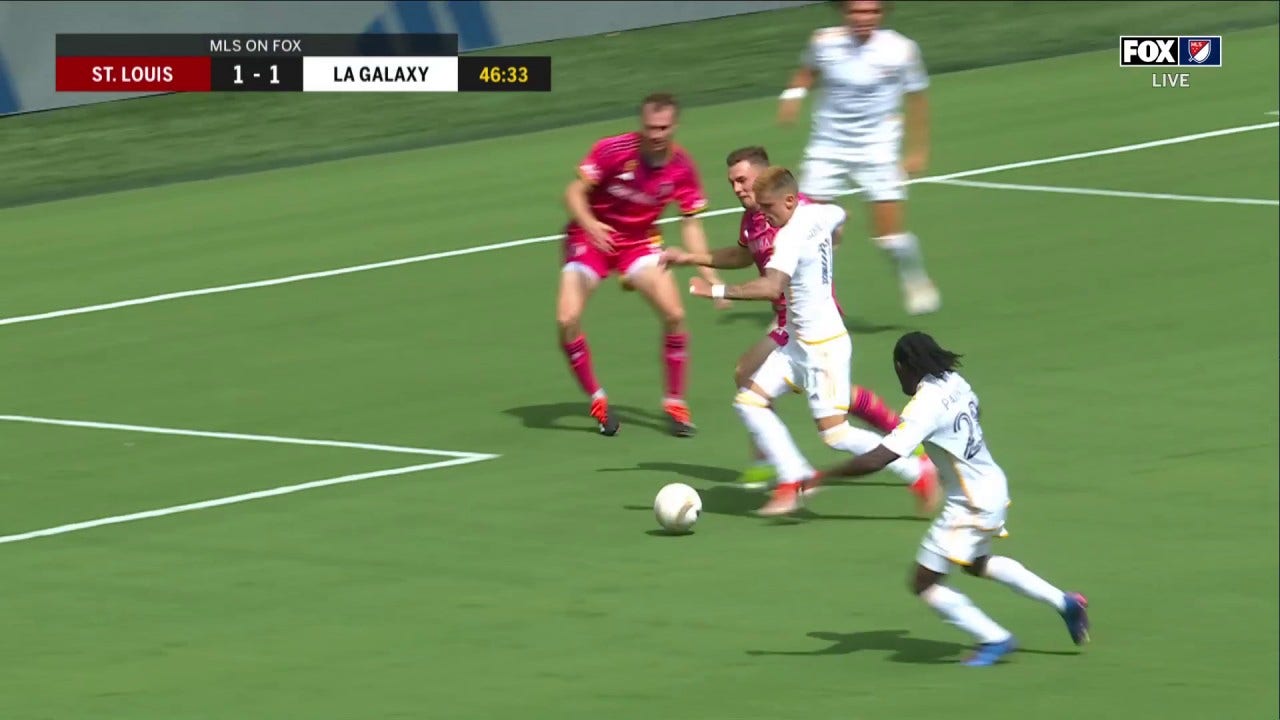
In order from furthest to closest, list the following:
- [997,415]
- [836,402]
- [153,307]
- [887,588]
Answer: [153,307], [997,415], [836,402], [887,588]

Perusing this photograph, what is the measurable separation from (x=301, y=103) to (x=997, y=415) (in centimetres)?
1625

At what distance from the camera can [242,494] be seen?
17109 mm

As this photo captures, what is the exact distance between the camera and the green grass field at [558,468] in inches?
511

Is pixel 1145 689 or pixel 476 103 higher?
pixel 476 103

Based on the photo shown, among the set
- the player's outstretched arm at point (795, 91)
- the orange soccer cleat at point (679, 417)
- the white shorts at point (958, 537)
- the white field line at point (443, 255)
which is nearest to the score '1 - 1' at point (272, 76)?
the white field line at point (443, 255)

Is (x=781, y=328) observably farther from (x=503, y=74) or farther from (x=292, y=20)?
(x=503, y=74)

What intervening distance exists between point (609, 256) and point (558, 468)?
171 cm

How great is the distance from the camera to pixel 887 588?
1434 cm

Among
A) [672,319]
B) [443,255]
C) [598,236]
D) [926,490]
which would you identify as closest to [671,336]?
[672,319]

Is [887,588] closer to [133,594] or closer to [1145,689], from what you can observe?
[1145,689]

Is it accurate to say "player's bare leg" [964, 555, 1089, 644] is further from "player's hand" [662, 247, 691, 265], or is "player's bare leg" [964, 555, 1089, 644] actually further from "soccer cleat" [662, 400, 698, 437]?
"soccer cleat" [662, 400, 698, 437]

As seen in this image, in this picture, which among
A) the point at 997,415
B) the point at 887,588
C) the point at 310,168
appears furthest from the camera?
the point at 310,168

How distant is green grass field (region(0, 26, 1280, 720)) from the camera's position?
12984mm

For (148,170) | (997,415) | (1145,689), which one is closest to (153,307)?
(148,170)
